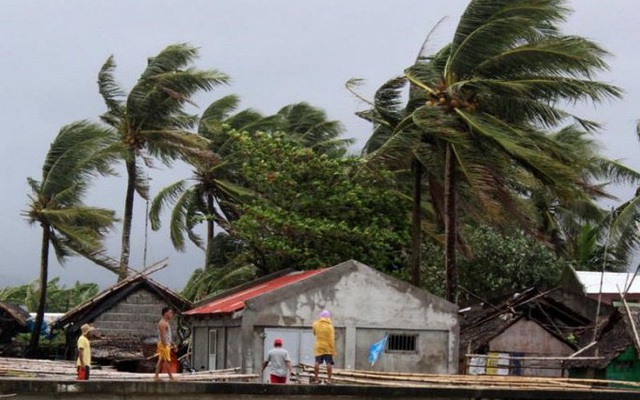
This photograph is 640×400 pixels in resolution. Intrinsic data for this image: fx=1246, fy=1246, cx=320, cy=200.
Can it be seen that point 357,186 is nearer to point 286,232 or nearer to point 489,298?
point 286,232

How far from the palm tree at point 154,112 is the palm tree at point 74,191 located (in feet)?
4.65

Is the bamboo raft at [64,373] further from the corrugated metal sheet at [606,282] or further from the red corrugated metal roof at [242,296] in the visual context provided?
the corrugated metal sheet at [606,282]

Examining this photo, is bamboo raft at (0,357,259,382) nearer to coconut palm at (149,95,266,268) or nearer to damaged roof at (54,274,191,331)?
damaged roof at (54,274,191,331)

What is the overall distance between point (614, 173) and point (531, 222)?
16353 mm

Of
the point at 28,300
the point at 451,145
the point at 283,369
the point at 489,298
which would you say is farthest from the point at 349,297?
the point at 28,300

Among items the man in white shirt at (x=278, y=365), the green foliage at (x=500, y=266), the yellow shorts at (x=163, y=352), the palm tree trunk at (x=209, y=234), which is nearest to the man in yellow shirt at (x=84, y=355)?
the yellow shorts at (x=163, y=352)

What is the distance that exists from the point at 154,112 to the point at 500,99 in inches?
578

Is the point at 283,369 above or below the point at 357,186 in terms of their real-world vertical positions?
below

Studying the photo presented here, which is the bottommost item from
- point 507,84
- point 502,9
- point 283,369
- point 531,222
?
point 283,369

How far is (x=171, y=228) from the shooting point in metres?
47.5

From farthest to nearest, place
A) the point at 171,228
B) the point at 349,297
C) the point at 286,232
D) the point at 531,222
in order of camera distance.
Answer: the point at 171,228 → the point at 286,232 → the point at 531,222 → the point at 349,297

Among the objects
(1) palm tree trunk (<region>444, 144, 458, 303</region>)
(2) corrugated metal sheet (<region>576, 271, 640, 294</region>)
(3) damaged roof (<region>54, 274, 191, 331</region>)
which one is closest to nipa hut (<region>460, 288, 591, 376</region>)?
(1) palm tree trunk (<region>444, 144, 458, 303</region>)

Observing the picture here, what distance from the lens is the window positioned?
2975cm

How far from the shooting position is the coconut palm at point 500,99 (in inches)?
1183
